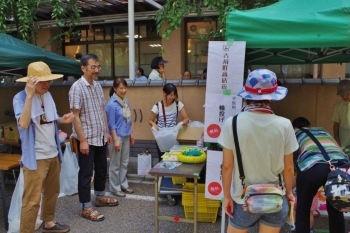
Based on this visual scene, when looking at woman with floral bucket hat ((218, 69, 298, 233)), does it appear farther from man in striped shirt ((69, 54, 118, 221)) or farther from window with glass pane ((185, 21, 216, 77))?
window with glass pane ((185, 21, 216, 77))

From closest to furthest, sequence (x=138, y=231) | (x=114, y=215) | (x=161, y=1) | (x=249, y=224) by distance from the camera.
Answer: (x=249, y=224), (x=138, y=231), (x=114, y=215), (x=161, y=1)

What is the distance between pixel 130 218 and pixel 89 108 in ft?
4.85

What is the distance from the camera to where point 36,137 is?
321cm

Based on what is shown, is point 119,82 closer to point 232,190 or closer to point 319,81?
point 232,190

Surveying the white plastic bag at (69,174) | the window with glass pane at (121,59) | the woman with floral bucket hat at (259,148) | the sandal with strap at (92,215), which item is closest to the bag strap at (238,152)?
the woman with floral bucket hat at (259,148)

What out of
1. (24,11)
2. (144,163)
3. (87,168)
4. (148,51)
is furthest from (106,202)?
(148,51)

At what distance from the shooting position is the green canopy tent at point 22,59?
4.46 meters

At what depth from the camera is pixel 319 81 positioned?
16.6ft

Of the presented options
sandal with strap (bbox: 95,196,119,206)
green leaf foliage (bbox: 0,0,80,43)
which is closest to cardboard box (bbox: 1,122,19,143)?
green leaf foliage (bbox: 0,0,80,43)

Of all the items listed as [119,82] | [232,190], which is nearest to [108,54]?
[119,82]

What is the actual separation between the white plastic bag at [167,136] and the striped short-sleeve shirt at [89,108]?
1.01 meters

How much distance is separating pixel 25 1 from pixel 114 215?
4.52 meters

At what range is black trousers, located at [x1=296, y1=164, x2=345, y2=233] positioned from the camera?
2.81 m

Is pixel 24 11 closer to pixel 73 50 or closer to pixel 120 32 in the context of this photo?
pixel 120 32
